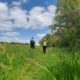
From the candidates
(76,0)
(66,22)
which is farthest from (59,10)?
(76,0)

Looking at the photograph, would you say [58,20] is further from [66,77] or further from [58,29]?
[66,77]

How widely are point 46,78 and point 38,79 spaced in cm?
116

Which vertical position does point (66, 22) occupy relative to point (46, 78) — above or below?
above

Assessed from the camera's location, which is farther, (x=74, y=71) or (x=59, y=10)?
(x=59, y=10)

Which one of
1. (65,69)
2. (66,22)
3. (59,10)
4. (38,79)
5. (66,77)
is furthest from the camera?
(59,10)

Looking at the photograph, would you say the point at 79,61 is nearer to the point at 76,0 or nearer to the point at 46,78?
the point at 46,78

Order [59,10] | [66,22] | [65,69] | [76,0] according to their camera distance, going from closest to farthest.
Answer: [65,69], [76,0], [66,22], [59,10]

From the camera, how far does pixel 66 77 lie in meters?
6.81

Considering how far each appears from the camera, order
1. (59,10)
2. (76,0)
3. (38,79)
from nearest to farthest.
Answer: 1. (38,79)
2. (76,0)
3. (59,10)

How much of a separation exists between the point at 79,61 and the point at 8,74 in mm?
1766

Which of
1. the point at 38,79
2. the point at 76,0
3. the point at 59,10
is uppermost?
the point at 59,10

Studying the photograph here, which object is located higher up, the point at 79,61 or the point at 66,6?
the point at 66,6

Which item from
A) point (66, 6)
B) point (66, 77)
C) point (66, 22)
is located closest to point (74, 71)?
point (66, 77)

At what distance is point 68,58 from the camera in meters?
8.16
